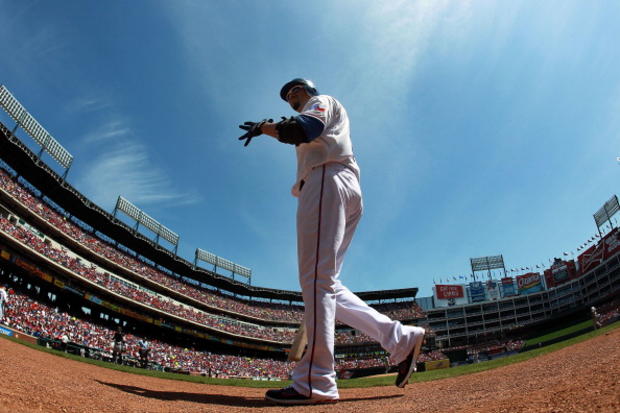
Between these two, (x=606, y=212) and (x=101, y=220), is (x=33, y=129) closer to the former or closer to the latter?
(x=101, y=220)

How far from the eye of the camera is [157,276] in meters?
36.7

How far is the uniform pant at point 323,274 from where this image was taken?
2.31 m

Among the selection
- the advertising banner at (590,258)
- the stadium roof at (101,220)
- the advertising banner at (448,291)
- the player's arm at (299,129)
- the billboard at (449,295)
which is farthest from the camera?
the advertising banner at (448,291)

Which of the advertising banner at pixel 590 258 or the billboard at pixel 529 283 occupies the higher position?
the advertising banner at pixel 590 258

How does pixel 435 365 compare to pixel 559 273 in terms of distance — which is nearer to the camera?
pixel 435 365

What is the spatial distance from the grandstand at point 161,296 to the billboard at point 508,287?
0.44 m

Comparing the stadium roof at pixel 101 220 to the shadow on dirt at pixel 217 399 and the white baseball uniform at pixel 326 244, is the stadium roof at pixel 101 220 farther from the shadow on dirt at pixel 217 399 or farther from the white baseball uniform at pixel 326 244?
the white baseball uniform at pixel 326 244

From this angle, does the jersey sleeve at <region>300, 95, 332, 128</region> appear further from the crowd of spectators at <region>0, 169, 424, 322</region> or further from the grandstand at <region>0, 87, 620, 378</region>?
→ the crowd of spectators at <region>0, 169, 424, 322</region>

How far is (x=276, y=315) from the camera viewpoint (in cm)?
4781

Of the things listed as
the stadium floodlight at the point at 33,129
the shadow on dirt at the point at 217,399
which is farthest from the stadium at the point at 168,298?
the shadow on dirt at the point at 217,399

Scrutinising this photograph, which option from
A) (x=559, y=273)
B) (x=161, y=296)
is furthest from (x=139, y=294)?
(x=559, y=273)

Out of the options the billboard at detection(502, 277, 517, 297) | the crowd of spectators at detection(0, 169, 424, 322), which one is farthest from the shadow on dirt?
the billboard at detection(502, 277, 517, 297)

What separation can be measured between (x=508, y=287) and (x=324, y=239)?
71905 millimetres

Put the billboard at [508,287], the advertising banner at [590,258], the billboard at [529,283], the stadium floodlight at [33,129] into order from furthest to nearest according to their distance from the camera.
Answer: the billboard at [508,287], the billboard at [529,283], the advertising banner at [590,258], the stadium floodlight at [33,129]
